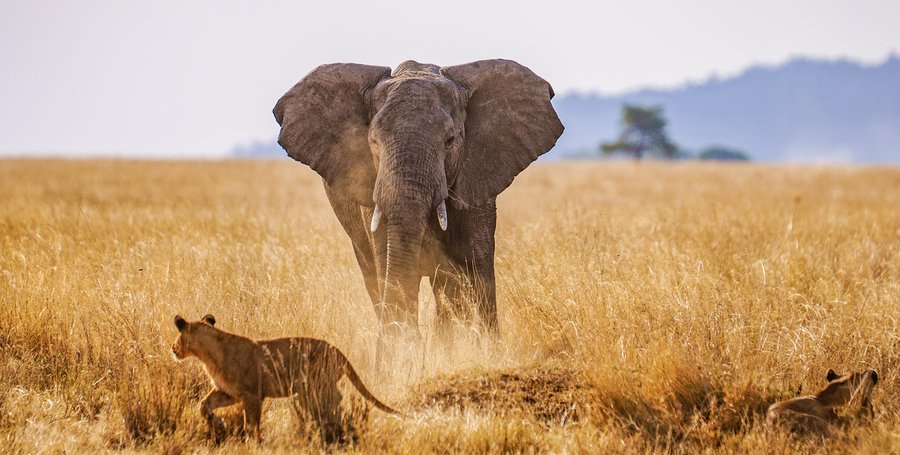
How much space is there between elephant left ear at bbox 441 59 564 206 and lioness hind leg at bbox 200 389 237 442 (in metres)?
2.83

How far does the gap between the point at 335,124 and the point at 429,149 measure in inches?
40.6

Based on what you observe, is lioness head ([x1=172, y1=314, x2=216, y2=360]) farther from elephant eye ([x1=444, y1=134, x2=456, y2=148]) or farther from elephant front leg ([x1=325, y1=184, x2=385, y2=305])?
elephant front leg ([x1=325, y1=184, x2=385, y2=305])

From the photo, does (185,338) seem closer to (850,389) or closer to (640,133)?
(850,389)

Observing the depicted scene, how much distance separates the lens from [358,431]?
457cm

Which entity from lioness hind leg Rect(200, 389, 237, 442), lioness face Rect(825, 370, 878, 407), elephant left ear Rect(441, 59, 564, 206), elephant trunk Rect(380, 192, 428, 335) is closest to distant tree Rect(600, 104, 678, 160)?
elephant left ear Rect(441, 59, 564, 206)

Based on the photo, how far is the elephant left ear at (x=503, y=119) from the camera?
6820 millimetres

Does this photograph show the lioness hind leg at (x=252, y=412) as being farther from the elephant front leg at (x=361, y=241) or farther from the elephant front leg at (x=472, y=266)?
the elephant front leg at (x=361, y=241)

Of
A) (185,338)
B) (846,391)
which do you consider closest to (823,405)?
(846,391)

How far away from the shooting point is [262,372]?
446cm

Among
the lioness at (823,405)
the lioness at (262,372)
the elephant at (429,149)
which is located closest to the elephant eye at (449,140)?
the elephant at (429,149)

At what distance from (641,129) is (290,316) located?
258ft

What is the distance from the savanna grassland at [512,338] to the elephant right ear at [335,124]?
37.7 inches

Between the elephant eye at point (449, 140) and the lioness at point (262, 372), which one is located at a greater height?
the elephant eye at point (449, 140)

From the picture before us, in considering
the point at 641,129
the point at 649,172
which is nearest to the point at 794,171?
the point at 649,172
